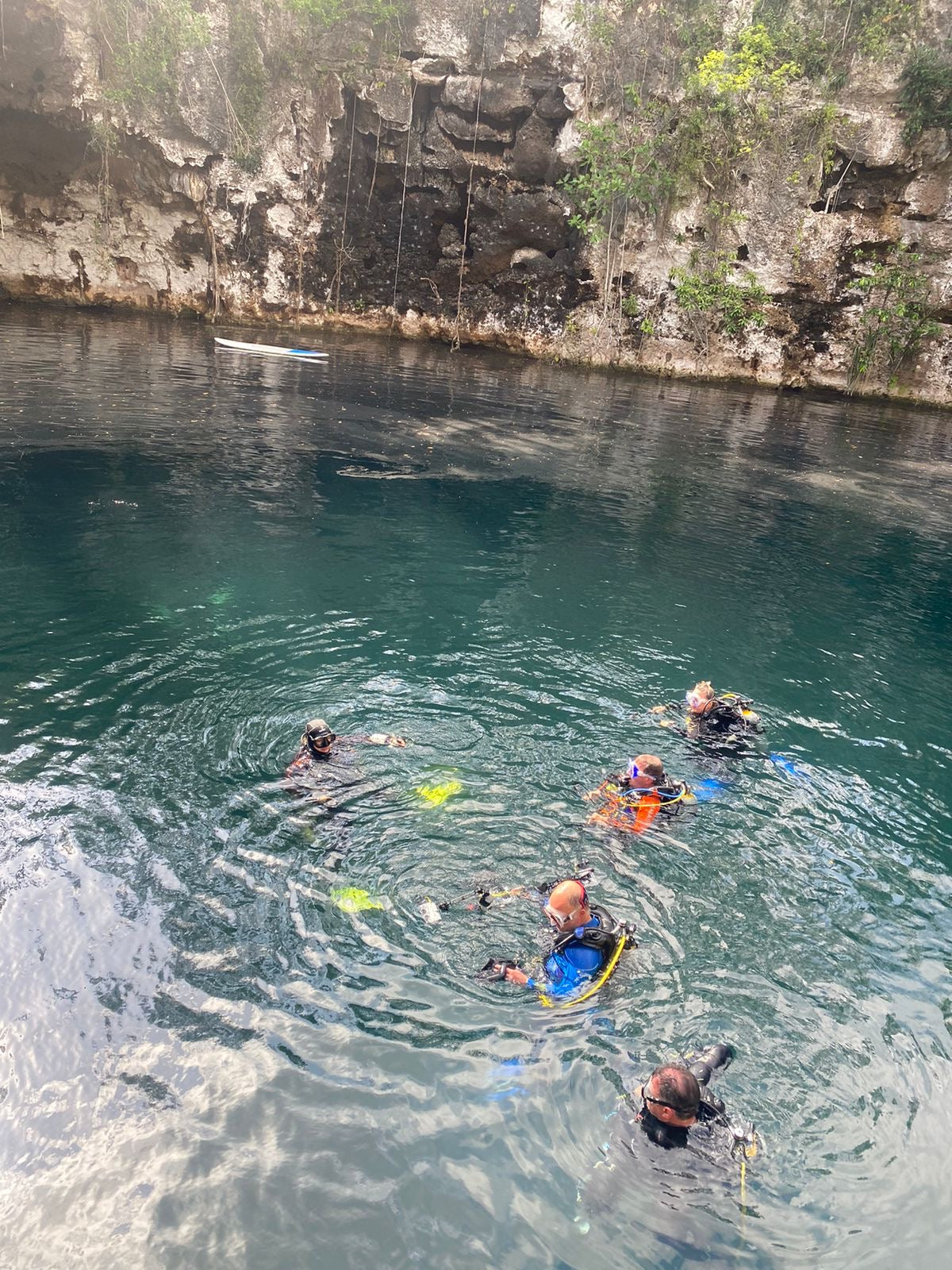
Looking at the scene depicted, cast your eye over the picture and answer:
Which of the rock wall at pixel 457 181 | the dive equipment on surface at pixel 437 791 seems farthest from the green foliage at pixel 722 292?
the dive equipment on surface at pixel 437 791

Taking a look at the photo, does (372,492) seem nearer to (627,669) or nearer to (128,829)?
(627,669)

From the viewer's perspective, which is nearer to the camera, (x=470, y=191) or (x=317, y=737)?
(x=317, y=737)

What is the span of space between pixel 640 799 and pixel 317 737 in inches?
116

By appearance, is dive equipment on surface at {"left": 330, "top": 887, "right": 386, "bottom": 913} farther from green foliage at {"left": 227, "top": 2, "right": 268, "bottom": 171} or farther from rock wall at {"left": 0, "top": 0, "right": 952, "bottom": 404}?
green foliage at {"left": 227, "top": 2, "right": 268, "bottom": 171}

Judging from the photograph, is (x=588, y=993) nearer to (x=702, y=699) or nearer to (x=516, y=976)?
(x=516, y=976)

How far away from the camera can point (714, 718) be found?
8.74 meters

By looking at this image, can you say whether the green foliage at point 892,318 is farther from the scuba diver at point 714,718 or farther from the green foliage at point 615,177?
the scuba diver at point 714,718

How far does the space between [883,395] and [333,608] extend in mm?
32700

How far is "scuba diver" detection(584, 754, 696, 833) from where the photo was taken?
294 inches

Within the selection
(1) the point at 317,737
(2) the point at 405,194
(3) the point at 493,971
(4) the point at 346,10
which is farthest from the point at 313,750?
(4) the point at 346,10

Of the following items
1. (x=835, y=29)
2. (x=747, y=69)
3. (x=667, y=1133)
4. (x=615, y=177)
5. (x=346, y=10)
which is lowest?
(x=667, y=1133)

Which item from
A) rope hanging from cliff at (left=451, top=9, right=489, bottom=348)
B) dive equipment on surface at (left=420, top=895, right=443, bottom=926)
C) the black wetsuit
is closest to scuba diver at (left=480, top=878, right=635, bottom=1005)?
dive equipment on surface at (left=420, top=895, right=443, bottom=926)

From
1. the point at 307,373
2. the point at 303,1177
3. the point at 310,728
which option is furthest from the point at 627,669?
the point at 307,373

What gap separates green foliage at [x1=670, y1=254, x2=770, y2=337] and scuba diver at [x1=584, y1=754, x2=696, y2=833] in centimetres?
3293
